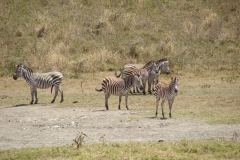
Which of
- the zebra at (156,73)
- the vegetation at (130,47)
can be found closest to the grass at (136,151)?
the vegetation at (130,47)

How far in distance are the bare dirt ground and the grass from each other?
3.04ft

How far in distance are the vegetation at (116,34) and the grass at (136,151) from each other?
50.4 ft

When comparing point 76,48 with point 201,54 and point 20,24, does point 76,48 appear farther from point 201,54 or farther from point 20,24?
point 201,54

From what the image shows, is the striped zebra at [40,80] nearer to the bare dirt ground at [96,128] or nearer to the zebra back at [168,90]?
the bare dirt ground at [96,128]

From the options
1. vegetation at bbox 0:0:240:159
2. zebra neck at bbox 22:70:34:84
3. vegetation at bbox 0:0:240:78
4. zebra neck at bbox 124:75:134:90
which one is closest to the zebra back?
vegetation at bbox 0:0:240:159

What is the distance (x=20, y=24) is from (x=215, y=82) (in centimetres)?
2055

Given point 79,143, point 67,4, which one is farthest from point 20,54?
point 79,143

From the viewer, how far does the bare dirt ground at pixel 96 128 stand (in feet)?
30.3

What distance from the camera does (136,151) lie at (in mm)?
7664

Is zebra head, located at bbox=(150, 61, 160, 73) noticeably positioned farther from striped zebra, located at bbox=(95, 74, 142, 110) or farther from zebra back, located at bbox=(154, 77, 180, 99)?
zebra back, located at bbox=(154, 77, 180, 99)

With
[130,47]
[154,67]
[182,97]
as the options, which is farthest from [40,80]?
[130,47]

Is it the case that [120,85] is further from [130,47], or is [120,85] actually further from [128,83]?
[130,47]

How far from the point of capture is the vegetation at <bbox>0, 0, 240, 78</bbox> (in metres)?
24.9

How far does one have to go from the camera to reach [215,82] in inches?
804
